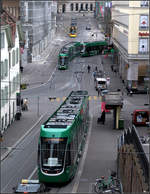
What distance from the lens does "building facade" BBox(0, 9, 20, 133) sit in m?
40.2

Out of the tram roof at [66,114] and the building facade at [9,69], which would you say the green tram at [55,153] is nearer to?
the tram roof at [66,114]

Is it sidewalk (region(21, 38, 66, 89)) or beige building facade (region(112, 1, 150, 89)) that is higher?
beige building facade (region(112, 1, 150, 89))

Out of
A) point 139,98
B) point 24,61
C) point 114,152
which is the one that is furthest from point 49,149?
point 24,61

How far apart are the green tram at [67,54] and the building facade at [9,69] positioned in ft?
106

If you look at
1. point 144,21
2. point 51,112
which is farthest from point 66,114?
point 144,21

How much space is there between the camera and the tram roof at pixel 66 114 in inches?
1031

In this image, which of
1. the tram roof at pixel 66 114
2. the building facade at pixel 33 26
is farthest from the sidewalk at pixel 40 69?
the tram roof at pixel 66 114

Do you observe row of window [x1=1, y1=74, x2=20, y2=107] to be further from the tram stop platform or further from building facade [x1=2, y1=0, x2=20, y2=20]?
building facade [x1=2, y1=0, x2=20, y2=20]

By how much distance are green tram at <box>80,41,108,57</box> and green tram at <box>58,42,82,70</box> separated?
1.01m

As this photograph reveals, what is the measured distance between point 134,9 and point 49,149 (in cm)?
3829

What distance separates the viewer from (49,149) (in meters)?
24.8

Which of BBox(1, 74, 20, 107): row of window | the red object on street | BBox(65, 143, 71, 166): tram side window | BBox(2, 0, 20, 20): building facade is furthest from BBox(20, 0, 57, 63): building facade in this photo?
BBox(65, 143, 71, 166): tram side window

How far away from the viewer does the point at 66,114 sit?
97.1 ft

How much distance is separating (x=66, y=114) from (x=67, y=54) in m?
53.7
